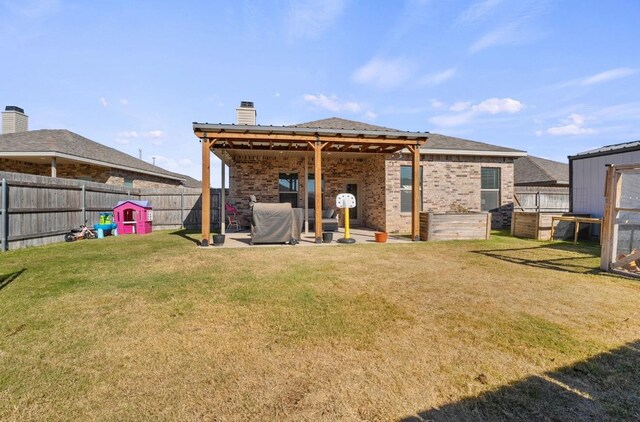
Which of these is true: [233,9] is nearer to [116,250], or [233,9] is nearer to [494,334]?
[116,250]

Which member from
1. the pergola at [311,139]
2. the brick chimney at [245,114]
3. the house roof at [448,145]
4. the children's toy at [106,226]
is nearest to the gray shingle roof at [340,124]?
the house roof at [448,145]

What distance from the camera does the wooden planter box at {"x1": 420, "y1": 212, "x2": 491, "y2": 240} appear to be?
920 centimetres

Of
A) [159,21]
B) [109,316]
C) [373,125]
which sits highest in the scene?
[159,21]

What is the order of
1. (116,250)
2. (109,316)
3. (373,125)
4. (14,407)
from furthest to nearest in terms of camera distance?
1. (373,125)
2. (116,250)
3. (109,316)
4. (14,407)

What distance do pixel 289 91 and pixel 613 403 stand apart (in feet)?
37.5

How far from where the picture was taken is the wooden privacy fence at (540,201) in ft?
46.4

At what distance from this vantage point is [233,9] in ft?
25.8

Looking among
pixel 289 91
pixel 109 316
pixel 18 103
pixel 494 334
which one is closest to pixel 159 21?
pixel 289 91

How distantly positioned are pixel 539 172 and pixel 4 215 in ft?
93.3

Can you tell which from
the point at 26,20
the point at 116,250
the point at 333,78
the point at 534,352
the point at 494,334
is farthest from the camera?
the point at 333,78

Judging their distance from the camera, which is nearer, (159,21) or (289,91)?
(159,21)

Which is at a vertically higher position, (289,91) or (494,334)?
(289,91)

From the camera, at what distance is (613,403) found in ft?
6.12

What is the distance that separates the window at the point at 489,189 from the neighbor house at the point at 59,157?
17.7m
